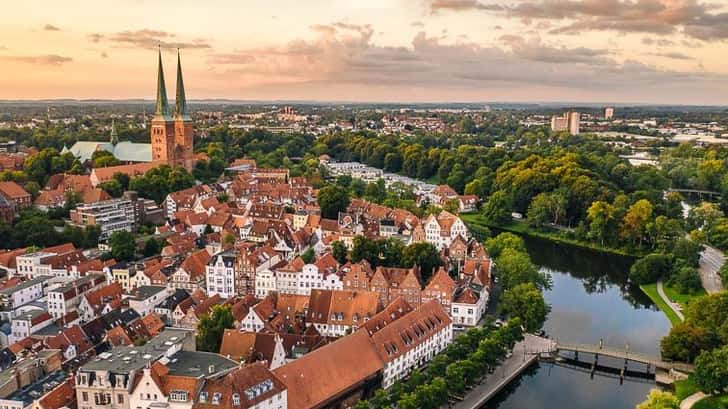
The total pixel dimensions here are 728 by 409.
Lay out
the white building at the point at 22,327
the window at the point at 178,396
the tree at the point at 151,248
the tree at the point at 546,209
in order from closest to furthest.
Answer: the window at the point at 178,396 < the white building at the point at 22,327 < the tree at the point at 151,248 < the tree at the point at 546,209

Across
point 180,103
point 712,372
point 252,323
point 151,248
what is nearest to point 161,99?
point 180,103

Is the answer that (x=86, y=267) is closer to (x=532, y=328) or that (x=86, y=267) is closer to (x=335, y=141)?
(x=532, y=328)

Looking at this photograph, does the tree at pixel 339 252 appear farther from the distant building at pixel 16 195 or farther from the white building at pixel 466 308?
the distant building at pixel 16 195

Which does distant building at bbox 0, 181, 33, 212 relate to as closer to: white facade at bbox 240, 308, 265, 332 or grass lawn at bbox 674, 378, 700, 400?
white facade at bbox 240, 308, 265, 332

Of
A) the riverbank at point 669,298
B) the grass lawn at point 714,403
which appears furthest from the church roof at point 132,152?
the grass lawn at point 714,403

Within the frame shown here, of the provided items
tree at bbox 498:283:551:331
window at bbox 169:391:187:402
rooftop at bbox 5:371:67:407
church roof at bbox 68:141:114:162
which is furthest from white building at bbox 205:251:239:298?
church roof at bbox 68:141:114:162

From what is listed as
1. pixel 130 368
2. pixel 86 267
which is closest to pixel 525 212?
pixel 86 267

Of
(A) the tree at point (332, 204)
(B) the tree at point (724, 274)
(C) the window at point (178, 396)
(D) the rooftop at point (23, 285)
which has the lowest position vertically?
(D) the rooftop at point (23, 285)
